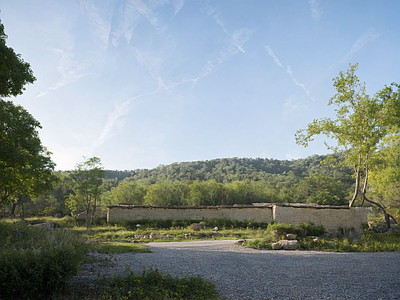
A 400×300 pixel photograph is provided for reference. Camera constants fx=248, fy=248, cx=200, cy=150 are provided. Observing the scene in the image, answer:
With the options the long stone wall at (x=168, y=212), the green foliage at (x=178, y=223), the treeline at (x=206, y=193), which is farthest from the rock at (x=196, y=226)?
the treeline at (x=206, y=193)

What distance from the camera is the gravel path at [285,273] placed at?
5.14 metres

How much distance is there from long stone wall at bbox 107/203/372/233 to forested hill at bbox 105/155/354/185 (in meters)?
53.0

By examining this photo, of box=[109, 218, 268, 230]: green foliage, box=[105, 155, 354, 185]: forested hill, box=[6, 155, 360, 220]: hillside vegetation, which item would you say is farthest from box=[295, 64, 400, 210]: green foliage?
box=[105, 155, 354, 185]: forested hill

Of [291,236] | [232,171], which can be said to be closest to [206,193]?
[291,236]

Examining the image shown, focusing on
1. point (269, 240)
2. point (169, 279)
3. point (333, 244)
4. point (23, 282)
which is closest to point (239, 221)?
point (269, 240)

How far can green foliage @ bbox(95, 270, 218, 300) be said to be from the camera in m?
4.81

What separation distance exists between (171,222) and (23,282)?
15.7 metres

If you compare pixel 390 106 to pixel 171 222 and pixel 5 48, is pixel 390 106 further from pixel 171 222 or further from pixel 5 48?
pixel 5 48

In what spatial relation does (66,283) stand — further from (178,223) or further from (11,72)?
(178,223)

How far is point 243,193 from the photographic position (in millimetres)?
48562

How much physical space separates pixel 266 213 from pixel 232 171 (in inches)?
2628

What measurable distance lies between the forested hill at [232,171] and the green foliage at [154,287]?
223ft

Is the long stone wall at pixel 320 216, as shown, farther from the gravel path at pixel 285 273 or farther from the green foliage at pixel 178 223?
the gravel path at pixel 285 273

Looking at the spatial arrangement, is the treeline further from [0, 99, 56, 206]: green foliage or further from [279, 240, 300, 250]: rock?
[279, 240, 300, 250]: rock
